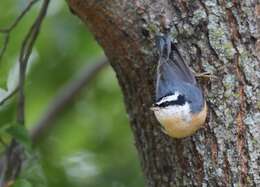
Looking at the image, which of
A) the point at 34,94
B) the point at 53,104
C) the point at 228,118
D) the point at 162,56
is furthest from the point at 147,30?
the point at 34,94

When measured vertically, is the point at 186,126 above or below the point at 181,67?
below

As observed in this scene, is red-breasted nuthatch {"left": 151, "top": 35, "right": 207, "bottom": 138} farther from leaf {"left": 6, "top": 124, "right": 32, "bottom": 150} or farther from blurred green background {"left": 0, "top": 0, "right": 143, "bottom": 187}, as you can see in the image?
blurred green background {"left": 0, "top": 0, "right": 143, "bottom": 187}

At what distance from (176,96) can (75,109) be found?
1.75 metres

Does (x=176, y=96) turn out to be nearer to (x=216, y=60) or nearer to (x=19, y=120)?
(x=216, y=60)

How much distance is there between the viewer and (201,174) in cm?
273

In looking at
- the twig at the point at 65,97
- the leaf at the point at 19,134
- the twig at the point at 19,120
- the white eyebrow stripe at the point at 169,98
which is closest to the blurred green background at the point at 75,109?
the twig at the point at 65,97

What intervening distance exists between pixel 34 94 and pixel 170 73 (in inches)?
77.4

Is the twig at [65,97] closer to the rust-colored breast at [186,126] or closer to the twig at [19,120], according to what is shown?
the twig at [19,120]

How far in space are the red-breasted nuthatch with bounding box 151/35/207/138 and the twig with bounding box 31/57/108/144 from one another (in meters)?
1.49

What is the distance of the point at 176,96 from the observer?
2842 mm

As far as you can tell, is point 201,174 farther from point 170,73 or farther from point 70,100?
point 70,100

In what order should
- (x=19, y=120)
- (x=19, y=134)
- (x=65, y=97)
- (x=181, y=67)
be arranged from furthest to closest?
(x=65, y=97)
(x=19, y=120)
(x=19, y=134)
(x=181, y=67)

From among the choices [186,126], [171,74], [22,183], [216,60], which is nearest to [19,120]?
[22,183]

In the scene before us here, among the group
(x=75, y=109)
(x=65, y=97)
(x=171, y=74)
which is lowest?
(x=75, y=109)
